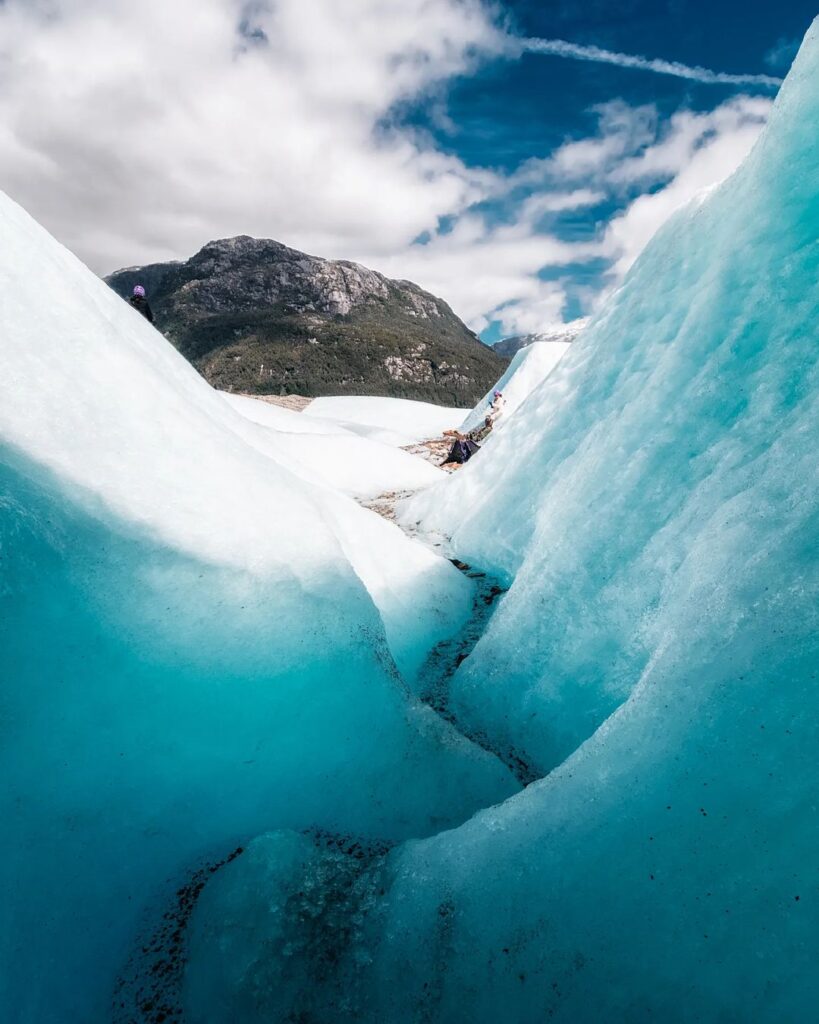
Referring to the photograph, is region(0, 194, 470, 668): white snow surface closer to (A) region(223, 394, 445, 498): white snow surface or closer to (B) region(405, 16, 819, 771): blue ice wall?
(B) region(405, 16, 819, 771): blue ice wall

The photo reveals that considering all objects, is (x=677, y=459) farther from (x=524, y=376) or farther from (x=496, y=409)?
(x=524, y=376)

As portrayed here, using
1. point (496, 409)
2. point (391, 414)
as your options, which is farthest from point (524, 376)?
point (391, 414)

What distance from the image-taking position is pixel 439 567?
17.9ft

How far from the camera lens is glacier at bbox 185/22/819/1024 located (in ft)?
5.27

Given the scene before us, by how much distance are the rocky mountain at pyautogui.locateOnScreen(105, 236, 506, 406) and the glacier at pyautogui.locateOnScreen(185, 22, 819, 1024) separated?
79.4 metres

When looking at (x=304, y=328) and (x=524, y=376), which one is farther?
(x=304, y=328)

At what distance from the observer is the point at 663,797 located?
1.86m

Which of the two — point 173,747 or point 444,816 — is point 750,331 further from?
point 173,747

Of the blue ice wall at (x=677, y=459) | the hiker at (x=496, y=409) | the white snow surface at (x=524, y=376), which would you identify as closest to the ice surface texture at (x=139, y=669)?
the blue ice wall at (x=677, y=459)

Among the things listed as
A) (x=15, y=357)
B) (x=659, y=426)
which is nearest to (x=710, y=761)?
(x=659, y=426)

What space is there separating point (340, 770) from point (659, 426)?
9.62 feet

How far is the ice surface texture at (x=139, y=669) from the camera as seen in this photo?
2.02 metres

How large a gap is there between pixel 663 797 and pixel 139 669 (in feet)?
7.83

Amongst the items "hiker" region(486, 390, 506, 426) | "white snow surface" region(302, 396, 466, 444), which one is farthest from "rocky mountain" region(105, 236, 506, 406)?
"hiker" region(486, 390, 506, 426)
